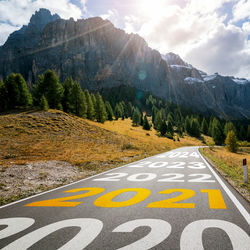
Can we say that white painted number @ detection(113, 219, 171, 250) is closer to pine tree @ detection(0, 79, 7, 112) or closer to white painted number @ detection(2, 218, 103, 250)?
white painted number @ detection(2, 218, 103, 250)

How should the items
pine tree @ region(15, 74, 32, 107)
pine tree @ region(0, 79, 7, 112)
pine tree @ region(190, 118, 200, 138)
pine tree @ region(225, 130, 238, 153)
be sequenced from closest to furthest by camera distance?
pine tree @ region(225, 130, 238, 153), pine tree @ region(0, 79, 7, 112), pine tree @ region(15, 74, 32, 107), pine tree @ region(190, 118, 200, 138)

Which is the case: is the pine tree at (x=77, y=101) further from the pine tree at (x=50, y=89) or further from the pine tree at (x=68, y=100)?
the pine tree at (x=50, y=89)

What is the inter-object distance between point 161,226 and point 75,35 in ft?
604

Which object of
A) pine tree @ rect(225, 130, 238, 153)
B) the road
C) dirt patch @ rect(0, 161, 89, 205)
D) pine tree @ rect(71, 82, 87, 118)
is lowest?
pine tree @ rect(225, 130, 238, 153)

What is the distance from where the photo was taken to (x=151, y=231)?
290 centimetres

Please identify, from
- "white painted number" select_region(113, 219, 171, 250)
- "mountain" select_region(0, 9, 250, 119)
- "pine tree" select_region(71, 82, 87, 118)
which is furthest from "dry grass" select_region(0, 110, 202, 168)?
"mountain" select_region(0, 9, 250, 119)

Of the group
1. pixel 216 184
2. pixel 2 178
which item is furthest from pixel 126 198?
pixel 2 178

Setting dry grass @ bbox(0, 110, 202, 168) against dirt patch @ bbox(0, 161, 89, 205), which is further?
dry grass @ bbox(0, 110, 202, 168)

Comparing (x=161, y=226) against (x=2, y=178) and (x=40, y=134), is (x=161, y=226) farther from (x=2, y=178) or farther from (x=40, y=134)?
(x=40, y=134)

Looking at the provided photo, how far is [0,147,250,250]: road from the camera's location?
8.39 feet

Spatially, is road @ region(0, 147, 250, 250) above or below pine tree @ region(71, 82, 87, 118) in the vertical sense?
below

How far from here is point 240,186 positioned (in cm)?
610

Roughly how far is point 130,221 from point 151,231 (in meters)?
0.56

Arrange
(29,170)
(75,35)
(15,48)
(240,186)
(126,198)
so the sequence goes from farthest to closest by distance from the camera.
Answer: (15,48) < (75,35) < (29,170) < (240,186) < (126,198)
